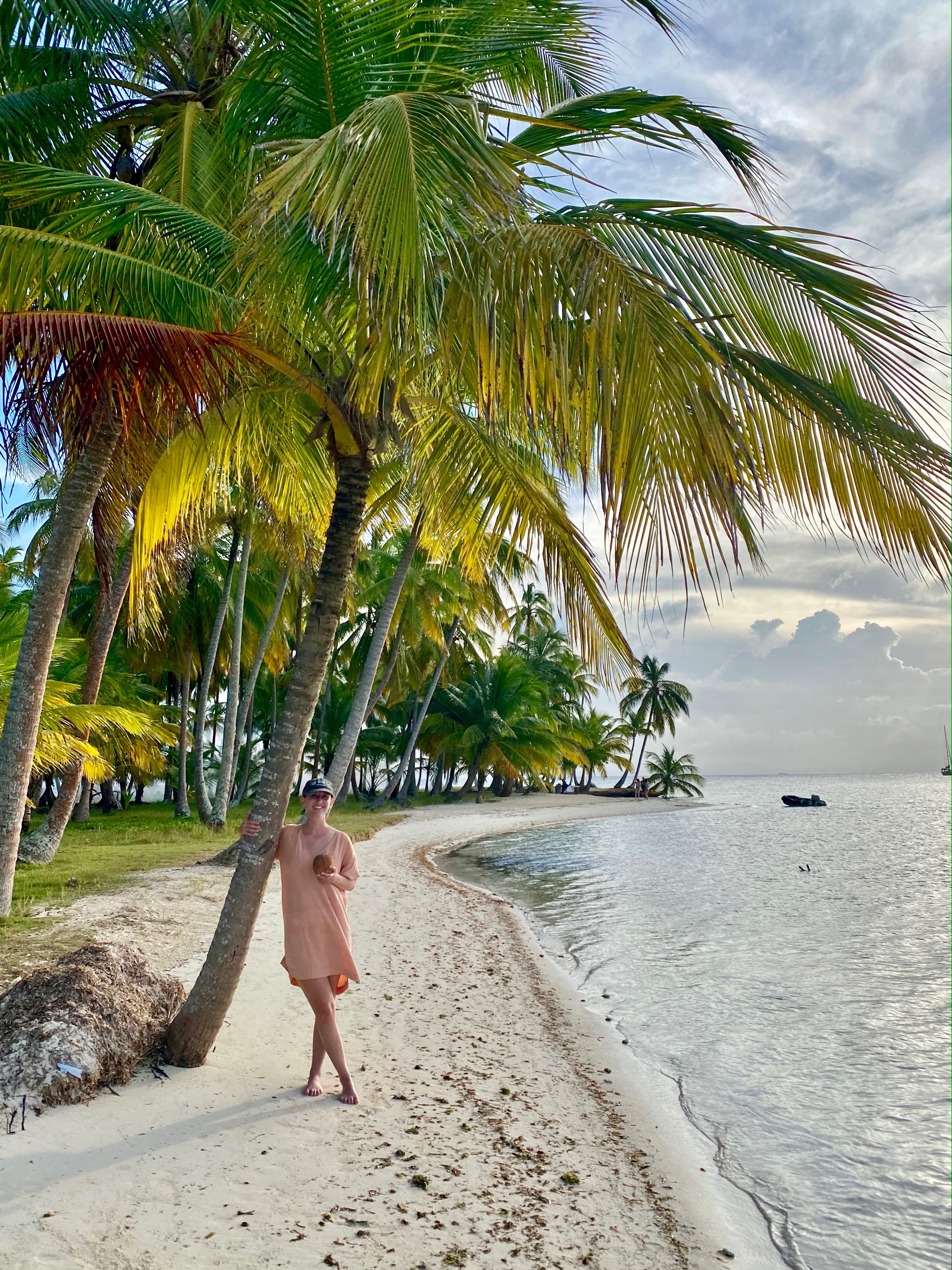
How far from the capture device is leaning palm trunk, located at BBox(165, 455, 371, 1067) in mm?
4688

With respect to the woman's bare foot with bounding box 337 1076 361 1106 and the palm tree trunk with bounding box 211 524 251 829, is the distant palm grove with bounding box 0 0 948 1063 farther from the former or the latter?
the palm tree trunk with bounding box 211 524 251 829

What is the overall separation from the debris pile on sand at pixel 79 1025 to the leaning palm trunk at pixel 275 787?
0.73 ft

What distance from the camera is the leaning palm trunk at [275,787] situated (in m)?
4.69

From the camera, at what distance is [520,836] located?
27469 mm

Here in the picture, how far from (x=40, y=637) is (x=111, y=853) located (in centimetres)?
771

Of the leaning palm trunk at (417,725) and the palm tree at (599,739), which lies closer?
the leaning palm trunk at (417,725)

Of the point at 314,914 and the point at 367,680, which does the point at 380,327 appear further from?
the point at 367,680

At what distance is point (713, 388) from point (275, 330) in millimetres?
2880

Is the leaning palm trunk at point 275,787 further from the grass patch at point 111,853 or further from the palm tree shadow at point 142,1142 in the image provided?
the grass patch at point 111,853

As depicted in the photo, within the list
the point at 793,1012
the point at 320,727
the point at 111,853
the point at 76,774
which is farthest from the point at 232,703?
the point at 793,1012

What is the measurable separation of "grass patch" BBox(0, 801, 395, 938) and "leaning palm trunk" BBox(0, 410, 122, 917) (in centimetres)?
95

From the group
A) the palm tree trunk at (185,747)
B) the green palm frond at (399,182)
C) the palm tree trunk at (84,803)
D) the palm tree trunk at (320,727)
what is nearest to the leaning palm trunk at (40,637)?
the green palm frond at (399,182)

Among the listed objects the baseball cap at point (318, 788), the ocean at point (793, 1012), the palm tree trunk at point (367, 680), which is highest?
the palm tree trunk at point (367, 680)

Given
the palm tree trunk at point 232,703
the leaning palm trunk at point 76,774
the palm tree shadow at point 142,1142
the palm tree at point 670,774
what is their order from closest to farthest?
1. the palm tree shadow at point 142,1142
2. the leaning palm trunk at point 76,774
3. the palm tree trunk at point 232,703
4. the palm tree at point 670,774
